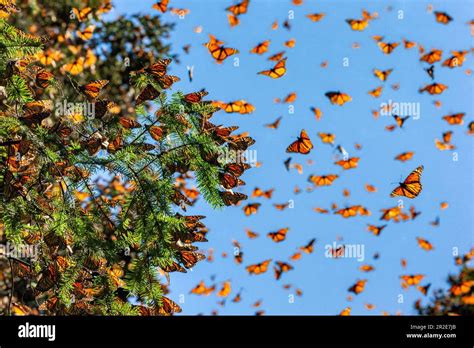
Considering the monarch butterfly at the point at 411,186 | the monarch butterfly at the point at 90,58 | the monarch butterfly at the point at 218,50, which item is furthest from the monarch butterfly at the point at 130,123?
the monarch butterfly at the point at 90,58

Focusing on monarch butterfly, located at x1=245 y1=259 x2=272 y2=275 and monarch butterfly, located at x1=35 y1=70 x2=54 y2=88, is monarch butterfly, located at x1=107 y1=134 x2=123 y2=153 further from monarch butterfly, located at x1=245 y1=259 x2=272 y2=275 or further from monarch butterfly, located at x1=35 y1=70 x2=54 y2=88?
monarch butterfly, located at x1=245 y1=259 x2=272 y2=275

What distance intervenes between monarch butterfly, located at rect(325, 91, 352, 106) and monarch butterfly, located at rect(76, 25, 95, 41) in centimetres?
361

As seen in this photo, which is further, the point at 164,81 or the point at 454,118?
the point at 454,118

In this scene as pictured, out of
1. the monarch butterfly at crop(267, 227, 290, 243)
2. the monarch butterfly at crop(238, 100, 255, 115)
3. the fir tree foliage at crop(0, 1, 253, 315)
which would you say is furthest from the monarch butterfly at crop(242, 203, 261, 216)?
the fir tree foliage at crop(0, 1, 253, 315)

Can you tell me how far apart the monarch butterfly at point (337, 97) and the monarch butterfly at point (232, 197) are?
546 centimetres

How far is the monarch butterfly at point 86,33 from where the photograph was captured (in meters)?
6.90

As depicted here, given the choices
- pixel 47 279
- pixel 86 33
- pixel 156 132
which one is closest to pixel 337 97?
pixel 86 33

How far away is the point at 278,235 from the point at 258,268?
550mm

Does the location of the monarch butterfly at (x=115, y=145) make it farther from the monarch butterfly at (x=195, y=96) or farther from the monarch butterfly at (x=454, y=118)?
the monarch butterfly at (x=454, y=118)

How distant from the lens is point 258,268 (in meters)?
6.86

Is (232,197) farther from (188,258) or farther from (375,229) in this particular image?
(375,229)
